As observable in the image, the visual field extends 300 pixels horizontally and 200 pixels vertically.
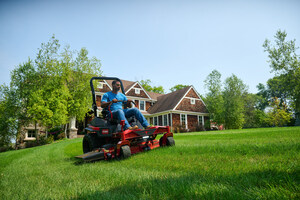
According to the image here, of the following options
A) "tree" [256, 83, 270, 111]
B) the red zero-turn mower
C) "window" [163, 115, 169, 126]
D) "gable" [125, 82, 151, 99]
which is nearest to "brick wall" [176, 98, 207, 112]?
"window" [163, 115, 169, 126]

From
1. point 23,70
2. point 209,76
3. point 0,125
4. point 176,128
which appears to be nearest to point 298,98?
point 209,76

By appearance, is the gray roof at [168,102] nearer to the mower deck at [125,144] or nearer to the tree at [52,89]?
the tree at [52,89]

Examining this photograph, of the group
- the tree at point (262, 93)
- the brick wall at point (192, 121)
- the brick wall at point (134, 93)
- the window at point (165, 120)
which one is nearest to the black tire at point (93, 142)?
the window at point (165, 120)

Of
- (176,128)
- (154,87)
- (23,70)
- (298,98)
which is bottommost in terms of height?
(176,128)

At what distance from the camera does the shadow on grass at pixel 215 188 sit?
68.6 inches

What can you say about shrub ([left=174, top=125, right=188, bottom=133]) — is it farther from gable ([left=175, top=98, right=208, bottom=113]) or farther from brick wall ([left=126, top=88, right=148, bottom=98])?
brick wall ([left=126, top=88, right=148, bottom=98])

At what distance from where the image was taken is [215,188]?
196cm

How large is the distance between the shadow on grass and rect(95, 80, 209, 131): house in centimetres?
2502

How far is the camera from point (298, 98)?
2734 cm

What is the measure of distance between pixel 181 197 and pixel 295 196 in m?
0.95

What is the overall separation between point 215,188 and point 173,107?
87.0 feet

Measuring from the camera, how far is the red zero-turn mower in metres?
4.69

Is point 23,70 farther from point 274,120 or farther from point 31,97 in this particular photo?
point 274,120

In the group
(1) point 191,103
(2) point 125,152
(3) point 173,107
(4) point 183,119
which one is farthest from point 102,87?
(2) point 125,152
